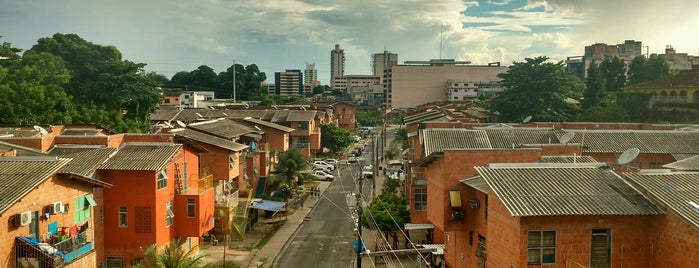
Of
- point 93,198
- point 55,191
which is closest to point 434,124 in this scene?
point 93,198

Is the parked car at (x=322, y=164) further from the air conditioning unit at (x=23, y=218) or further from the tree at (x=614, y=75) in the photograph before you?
the air conditioning unit at (x=23, y=218)

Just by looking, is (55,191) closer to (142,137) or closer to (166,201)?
(166,201)

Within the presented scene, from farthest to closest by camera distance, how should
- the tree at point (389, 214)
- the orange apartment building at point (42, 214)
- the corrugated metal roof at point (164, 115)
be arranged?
the corrugated metal roof at point (164, 115) → the tree at point (389, 214) → the orange apartment building at point (42, 214)

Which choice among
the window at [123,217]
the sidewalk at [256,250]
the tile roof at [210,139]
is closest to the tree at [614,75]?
the sidewalk at [256,250]

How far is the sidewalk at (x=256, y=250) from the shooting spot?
93.2ft

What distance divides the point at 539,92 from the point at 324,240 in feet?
108

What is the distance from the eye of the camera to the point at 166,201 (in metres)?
24.0

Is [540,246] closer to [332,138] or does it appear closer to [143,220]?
[143,220]

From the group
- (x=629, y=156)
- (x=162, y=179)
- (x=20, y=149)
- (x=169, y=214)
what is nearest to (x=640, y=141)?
(x=629, y=156)

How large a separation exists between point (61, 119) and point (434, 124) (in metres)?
25.8

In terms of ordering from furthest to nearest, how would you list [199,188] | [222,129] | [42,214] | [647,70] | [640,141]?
[647,70]
[222,129]
[640,141]
[199,188]
[42,214]

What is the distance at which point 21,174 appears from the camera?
16.2 m

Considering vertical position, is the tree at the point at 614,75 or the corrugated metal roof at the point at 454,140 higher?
the tree at the point at 614,75

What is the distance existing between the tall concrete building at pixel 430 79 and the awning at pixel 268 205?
93546 millimetres
